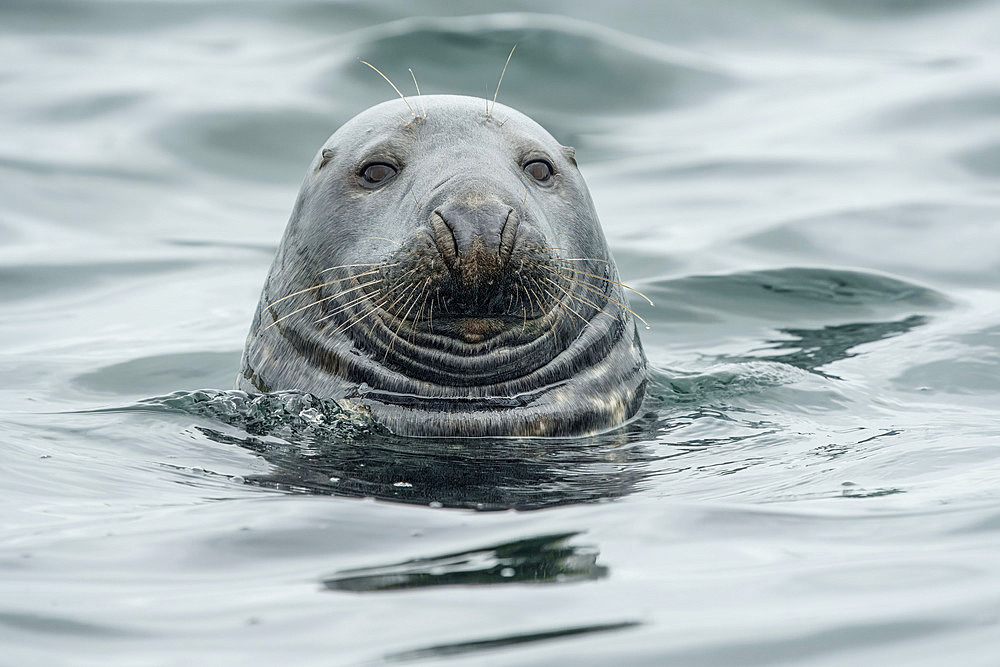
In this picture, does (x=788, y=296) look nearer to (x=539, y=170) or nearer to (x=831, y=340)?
(x=831, y=340)

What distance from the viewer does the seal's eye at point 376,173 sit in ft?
18.4

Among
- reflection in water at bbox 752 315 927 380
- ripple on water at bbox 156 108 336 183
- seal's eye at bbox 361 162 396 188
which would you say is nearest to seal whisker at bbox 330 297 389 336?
seal's eye at bbox 361 162 396 188

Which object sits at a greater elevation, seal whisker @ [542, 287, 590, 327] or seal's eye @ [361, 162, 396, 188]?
seal's eye @ [361, 162, 396, 188]

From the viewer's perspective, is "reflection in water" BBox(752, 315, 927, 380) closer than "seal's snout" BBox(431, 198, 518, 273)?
No

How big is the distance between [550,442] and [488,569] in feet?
6.14

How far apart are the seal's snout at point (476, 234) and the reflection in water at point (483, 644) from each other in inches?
76.5

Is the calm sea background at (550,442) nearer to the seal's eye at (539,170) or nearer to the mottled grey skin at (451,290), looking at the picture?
the mottled grey skin at (451,290)

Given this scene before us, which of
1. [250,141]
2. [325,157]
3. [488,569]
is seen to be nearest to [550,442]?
[325,157]

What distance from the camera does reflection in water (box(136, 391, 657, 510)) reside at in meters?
4.45

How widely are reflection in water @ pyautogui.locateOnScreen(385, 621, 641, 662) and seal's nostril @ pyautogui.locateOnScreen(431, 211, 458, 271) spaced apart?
198 centimetres

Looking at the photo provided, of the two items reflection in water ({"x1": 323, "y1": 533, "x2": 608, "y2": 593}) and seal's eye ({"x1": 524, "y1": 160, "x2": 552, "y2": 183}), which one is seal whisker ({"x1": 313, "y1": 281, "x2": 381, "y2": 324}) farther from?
reflection in water ({"x1": 323, "y1": 533, "x2": 608, "y2": 593})

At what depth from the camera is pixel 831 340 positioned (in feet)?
26.2

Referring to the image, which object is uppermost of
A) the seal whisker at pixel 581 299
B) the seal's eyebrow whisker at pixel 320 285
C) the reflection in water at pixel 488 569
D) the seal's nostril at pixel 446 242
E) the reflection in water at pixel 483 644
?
the seal's nostril at pixel 446 242

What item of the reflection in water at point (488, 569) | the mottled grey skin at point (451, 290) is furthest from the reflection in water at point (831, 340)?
the reflection in water at point (488, 569)
